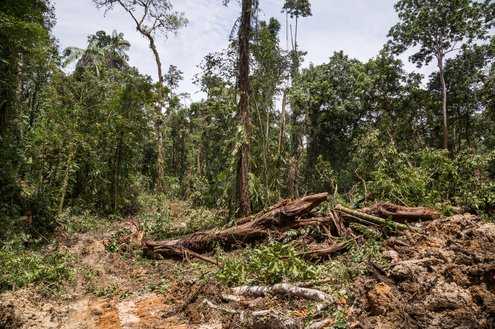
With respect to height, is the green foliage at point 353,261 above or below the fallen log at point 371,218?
below

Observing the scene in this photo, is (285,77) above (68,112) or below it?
above

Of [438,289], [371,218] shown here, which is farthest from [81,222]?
[438,289]

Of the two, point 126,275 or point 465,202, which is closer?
point 126,275

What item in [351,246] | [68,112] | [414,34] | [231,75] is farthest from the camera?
[414,34]

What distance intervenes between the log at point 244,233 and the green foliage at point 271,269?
1.70 metres

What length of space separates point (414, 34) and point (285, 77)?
10.9 m

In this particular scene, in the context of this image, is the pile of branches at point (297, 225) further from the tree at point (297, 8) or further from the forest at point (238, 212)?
the tree at point (297, 8)

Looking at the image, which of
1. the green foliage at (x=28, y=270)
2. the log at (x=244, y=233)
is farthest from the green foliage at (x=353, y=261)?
the green foliage at (x=28, y=270)

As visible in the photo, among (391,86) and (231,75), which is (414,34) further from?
(231,75)

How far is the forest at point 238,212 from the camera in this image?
4.70 m

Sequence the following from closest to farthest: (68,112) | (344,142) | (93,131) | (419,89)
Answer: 1. (68,112)
2. (93,131)
3. (419,89)
4. (344,142)

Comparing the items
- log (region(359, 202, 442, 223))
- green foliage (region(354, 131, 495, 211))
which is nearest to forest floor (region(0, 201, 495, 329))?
log (region(359, 202, 442, 223))

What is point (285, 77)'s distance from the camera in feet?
51.4

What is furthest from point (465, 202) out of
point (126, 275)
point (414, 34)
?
point (414, 34)
